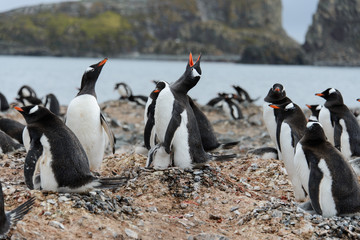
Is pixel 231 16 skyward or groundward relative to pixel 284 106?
skyward

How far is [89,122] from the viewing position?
19.7 feet

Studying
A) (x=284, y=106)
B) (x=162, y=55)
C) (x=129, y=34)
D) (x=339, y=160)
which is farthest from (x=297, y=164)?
(x=129, y=34)

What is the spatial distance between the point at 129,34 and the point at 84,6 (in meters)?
22.2

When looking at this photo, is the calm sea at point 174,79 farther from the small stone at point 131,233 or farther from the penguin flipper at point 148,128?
the small stone at point 131,233

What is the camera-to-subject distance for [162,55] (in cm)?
11250

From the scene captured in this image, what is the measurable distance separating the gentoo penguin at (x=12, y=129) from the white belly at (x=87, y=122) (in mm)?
3292

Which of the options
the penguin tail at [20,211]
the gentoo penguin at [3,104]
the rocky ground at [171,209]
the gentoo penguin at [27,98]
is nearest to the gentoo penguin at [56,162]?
the rocky ground at [171,209]

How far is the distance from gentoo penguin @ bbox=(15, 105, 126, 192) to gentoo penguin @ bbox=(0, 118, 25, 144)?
4428mm

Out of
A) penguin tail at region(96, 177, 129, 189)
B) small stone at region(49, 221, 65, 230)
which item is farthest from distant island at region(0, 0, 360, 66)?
small stone at region(49, 221, 65, 230)

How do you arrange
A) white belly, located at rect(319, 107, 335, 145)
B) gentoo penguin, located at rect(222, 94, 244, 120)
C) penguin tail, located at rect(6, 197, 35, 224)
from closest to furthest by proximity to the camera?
penguin tail, located at rect(6, 197, 35, 224)
white belly, located at rect(319, 107, 335, 145)
gentoo penguin, located at rect(222, 94, 244, 120)

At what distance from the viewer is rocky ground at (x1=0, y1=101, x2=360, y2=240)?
430cm

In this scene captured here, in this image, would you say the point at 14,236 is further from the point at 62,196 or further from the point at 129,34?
the point at 129,34

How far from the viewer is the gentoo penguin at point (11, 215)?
3.78 m

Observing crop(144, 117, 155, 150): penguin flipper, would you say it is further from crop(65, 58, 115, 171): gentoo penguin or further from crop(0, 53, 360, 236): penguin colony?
crop(65, 58, 115, 171): gentoo penguin
